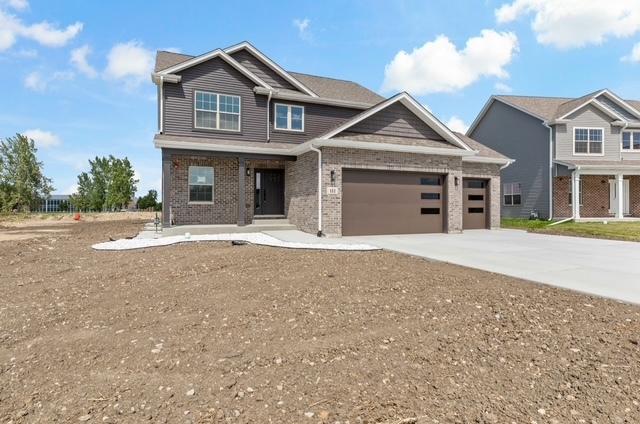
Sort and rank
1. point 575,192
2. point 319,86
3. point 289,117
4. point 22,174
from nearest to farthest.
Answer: point 289,117
point 319,86
point 575,192
point 22,174

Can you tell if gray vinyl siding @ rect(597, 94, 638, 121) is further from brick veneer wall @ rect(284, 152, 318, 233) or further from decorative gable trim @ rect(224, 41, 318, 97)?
brick veneer wall @ rect(284, 152, 318, 233)

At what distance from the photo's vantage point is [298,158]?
47.4ft

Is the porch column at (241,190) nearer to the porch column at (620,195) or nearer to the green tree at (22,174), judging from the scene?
the porch column at (620,195)

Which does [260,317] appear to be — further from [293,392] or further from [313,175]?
[313,175]

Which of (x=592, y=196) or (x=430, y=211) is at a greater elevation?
(x=592, y=196)

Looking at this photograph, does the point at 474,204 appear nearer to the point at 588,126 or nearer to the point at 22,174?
the point at 588,126

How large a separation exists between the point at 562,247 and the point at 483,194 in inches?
265

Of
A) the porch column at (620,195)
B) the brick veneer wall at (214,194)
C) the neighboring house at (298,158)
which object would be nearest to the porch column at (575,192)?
the porch column at (620,195)

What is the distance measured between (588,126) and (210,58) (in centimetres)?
2197

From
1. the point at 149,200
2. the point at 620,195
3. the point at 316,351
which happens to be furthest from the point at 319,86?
the point at 149,200

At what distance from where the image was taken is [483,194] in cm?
1656

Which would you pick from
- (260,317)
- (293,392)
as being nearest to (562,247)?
(260,317)

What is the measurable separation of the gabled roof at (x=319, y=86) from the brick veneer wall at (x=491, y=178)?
608 centimetres

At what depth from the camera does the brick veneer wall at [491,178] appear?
16203mm
